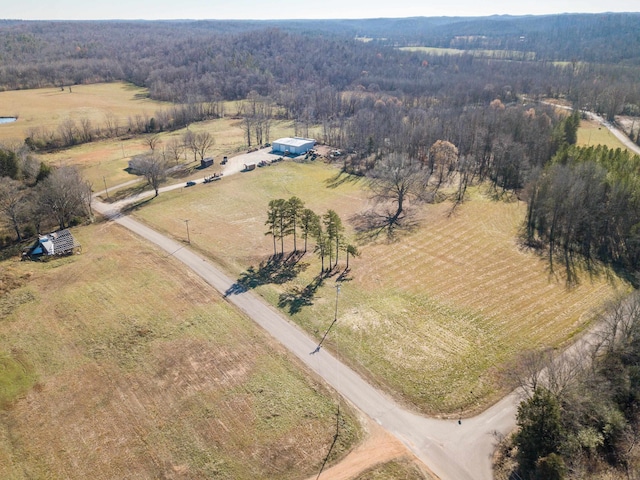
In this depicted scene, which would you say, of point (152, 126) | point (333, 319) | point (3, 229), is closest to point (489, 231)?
point (333, 319)

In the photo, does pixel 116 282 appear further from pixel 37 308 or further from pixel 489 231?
pixel 489 231

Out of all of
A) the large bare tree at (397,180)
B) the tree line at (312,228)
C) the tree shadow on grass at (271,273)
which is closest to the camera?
the tree shadow on grass at (271,273)

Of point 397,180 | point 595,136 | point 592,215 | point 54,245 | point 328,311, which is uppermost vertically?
point 397,180

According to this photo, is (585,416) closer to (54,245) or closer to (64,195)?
(54,245)

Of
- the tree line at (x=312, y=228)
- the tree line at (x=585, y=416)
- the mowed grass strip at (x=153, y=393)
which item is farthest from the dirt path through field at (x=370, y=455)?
the tree line at (x=312, y=228)

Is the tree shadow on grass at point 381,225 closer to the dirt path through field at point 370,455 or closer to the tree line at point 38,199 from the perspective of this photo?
the dirt path through field at point 370,455

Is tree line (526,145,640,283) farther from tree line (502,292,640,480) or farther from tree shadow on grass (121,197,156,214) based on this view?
tree shadow on grass (121,197,156,214)

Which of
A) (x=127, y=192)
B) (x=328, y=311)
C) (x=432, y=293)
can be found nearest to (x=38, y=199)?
(x=127, y=192)
